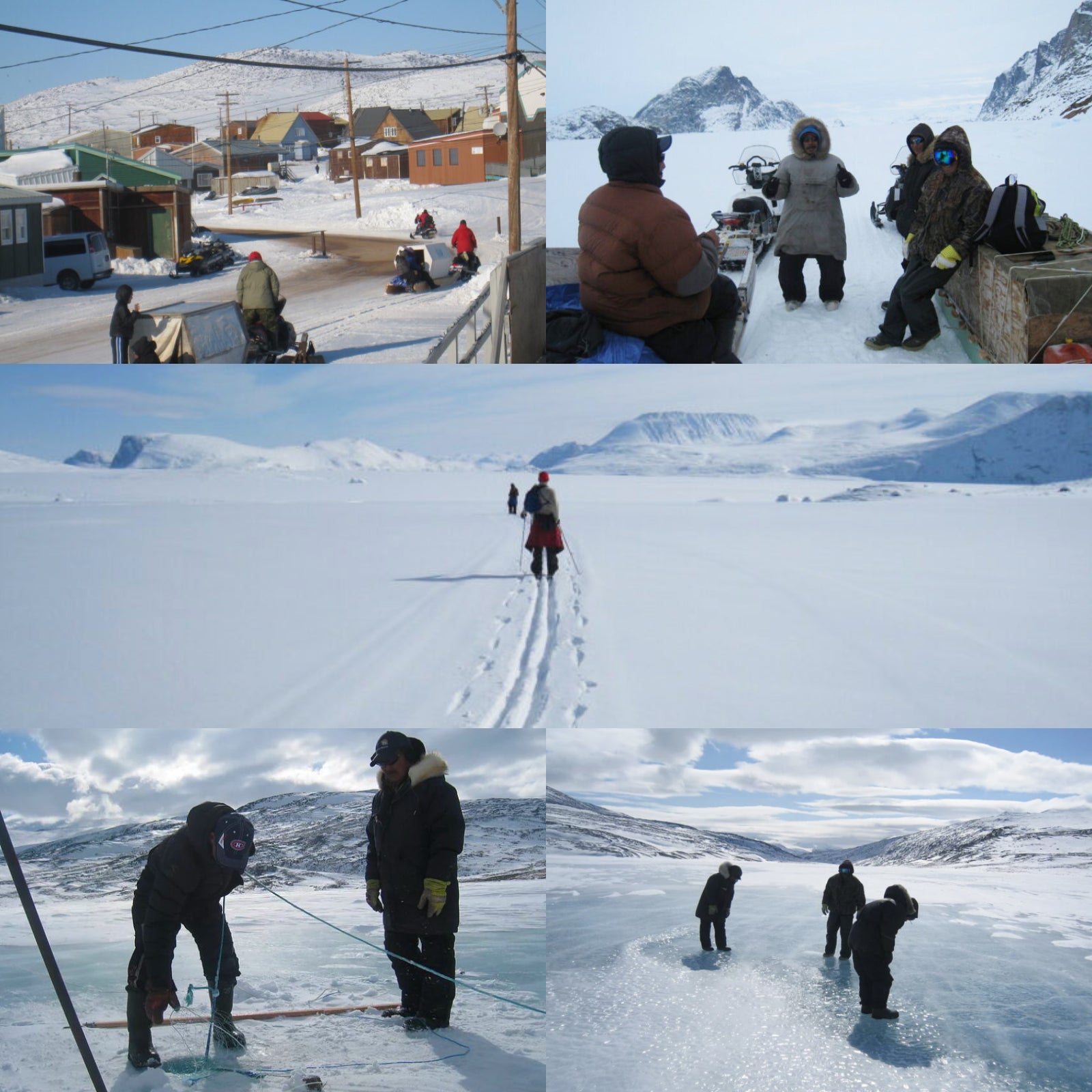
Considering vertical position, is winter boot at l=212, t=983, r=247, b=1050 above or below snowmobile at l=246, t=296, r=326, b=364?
below

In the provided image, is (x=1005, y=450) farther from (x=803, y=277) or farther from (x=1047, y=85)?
(x=1047, y=85)

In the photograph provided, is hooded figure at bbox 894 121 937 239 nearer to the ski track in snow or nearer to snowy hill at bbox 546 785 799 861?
the ski track in snow

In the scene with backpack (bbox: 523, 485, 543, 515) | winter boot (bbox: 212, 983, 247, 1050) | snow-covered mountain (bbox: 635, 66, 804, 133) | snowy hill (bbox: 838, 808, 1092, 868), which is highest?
snow-covered mountain (bbox: 635, 66, 804, 133)

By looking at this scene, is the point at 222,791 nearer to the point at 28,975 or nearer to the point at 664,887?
the point at 28,975

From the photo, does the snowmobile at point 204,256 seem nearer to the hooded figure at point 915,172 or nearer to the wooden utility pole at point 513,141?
the wooden utility pole at point 513,141

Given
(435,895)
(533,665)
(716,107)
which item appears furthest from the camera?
(716,107)

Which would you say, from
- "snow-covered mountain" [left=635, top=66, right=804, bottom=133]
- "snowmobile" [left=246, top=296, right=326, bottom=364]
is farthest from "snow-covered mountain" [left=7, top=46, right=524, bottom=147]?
"snowmobile" [left=246, top=296, right=326, bottom=364]

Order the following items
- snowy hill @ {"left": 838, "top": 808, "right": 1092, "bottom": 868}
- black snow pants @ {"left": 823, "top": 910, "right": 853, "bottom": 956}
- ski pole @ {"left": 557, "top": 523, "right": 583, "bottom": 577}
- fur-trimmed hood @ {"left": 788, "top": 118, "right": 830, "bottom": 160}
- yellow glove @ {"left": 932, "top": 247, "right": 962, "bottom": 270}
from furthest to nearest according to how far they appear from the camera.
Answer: fur-trimmed hood @ {"left": 788, "top": 118, "right": 830, "bottom": 160} < yellow glove @ {"left": 932, "top": 247, "right": 962, "bottom": 270} < ski pole @ {"left": 557, "top": 523, "right": 583, "bottom": 577} < snowy hill @ {"left": 838, "top": 808, "right": 1092, "bottom": 868} < black snow pants @ {"left": 823, "top": 910, "right": 853, "bottom": 956}

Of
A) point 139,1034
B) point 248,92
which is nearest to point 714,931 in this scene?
point 139,1034
